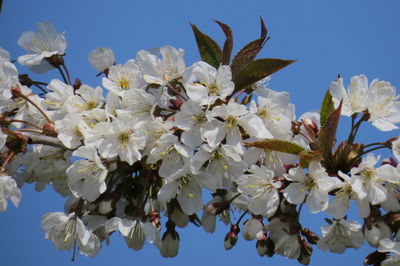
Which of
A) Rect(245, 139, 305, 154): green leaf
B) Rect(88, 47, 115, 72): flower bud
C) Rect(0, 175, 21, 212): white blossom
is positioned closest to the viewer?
Rect(245, 139, 305, 154): green leaf

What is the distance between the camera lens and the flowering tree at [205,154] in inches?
Answer: 90.5

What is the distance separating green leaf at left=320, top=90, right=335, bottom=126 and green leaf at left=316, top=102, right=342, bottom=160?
7.9 inches

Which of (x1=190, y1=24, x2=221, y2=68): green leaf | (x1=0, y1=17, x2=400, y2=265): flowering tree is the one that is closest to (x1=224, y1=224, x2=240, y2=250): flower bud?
(x1=0, y1=17, x2=400, y2=265): flowering tree

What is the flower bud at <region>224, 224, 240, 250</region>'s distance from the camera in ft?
8.50

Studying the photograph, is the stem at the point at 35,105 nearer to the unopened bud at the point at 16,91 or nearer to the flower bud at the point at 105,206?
the unopened bud at the point at 16,91

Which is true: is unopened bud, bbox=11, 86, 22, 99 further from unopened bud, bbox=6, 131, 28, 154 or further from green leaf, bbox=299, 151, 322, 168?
green leaf, bbox=299, 151, 322, 168

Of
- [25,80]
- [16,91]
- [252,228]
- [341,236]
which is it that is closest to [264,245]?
[252,228]

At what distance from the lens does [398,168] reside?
7.50 ft

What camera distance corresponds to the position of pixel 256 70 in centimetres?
242

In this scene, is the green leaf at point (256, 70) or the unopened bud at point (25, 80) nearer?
the green leaf at point (256, 70)

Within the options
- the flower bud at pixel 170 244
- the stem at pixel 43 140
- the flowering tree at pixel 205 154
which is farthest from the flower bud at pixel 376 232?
the stem at pixel 43 140

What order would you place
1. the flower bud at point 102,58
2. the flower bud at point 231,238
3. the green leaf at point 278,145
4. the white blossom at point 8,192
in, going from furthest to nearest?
1. the flower bud at point 102,58
2. the flower bud at point 231,238
3. the white blossom at point 8,192
4. the green leaf at point 278,145

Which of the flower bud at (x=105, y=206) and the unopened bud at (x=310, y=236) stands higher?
the flower bud at (x=105, y=206)

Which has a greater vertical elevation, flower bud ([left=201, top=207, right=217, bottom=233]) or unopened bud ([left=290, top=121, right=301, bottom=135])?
unopened bud ([left=290, top=121, right=301, bottom=135])
